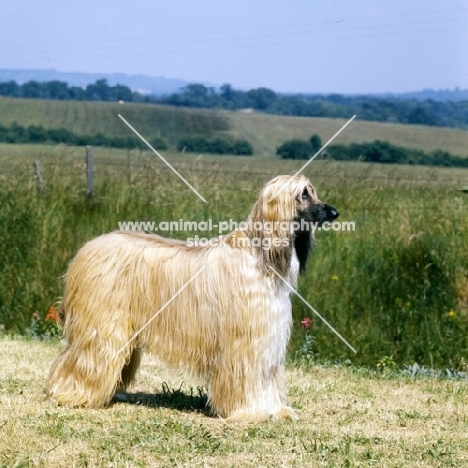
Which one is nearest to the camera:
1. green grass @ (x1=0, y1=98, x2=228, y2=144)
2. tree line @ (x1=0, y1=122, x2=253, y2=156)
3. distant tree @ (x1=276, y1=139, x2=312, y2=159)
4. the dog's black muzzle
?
the dog's black muzzle

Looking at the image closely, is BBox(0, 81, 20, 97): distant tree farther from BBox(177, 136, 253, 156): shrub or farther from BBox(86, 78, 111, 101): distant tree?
BBox(177, 136, 253, 156): shrub

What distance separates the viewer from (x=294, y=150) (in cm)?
1762

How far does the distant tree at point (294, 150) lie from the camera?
1728 cm

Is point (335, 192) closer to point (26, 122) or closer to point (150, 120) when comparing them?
point (150, 120)

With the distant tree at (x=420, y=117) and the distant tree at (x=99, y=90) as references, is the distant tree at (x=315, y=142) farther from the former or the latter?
the distant tree at (x=99, y=90)

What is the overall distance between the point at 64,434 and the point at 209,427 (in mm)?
916

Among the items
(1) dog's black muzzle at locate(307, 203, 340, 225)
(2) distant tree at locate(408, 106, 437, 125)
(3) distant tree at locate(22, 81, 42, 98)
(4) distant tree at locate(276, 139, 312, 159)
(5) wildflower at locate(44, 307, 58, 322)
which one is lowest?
(5) wildflower at locate(44, 307, 58, 322)

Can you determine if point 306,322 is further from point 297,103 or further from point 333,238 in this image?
point 297,103

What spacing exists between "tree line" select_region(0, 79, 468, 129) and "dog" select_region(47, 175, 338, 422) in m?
11.9

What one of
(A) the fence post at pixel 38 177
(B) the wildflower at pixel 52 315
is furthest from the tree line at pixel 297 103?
(B) the wildflower at pixel 52 315

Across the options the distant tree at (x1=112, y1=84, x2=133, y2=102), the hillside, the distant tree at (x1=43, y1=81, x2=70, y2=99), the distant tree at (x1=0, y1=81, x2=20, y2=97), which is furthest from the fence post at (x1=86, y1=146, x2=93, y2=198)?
the distant tree at (x1=0, y1=81, x2=20, y2=97)

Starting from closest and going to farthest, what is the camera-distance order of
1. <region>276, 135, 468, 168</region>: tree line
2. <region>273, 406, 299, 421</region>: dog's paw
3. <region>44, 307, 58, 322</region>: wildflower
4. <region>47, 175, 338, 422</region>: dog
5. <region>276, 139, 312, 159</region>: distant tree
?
1. <region>47, 175, 338, 422</region>: dog
2. <region>273, 406, 299, 421</region>: dog's paw
3. <region>44, 307, 58, 322</region>: wildflower
4. <region>276, 135, 468, 168</region>: tree line
5. <region>276, 139, 312, 159</region>: distant tree

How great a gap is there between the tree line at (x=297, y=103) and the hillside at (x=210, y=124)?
236 mm

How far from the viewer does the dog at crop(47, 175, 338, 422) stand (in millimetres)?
→ 5758
